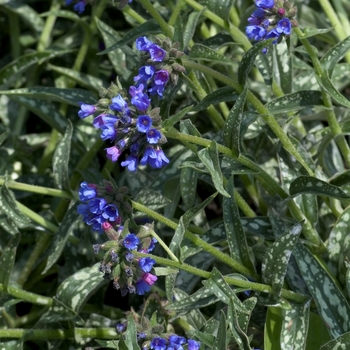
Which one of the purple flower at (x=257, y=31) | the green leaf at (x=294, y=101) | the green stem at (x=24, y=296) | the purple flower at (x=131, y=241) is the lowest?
the green stem at (x=24, y=296)

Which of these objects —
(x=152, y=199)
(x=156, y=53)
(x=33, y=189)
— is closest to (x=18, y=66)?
(x=33, y=189)

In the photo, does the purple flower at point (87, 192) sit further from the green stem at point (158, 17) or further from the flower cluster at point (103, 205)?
the green stem at point (158, 17)

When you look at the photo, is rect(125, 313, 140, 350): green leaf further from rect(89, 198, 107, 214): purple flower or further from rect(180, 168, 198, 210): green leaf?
rect(180, 168, 198, 210): green leaf

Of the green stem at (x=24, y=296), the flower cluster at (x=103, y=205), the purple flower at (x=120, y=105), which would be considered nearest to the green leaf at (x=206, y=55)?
the purple flower at (x=120, y=105)

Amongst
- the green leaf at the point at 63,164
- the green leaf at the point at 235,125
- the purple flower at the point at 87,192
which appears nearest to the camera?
the purple flower at the point at 87,192

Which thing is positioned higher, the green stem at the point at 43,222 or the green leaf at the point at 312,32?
the green leaf at the point at 312,32

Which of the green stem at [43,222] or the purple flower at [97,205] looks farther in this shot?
the green stem at [43,222]

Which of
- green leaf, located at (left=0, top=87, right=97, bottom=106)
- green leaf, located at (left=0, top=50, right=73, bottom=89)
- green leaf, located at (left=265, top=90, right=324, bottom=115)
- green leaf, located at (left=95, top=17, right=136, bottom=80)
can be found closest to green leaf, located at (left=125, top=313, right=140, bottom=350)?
green leaf, located at (left=265, top=90, right=324, bottom=115)

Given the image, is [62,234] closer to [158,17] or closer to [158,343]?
[158,343]
